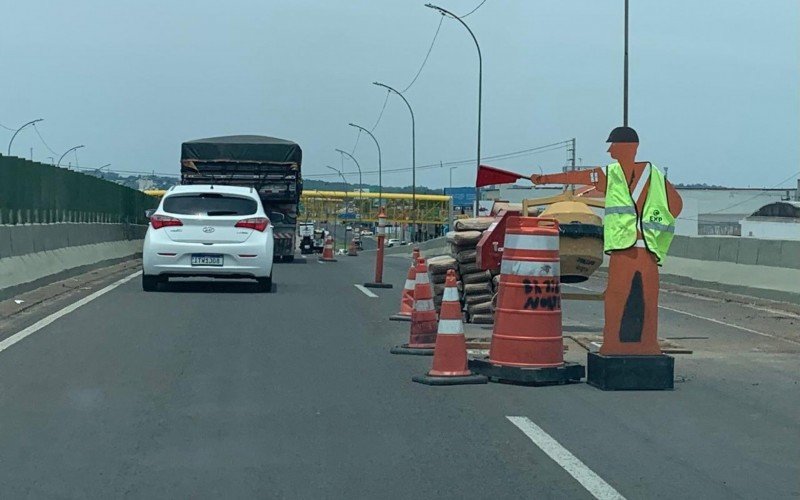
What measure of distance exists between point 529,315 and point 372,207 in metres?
122

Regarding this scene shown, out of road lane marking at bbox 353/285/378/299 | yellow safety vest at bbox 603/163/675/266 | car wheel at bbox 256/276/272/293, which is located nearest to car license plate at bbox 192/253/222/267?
car wheel at bbox 256/276/272/293

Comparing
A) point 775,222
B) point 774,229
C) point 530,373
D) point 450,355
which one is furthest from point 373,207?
point 530,373

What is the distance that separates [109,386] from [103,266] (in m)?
16.3

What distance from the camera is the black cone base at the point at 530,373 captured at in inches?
372

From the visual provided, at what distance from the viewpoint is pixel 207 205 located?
18531 mm

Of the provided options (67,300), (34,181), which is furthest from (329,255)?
(67,300)

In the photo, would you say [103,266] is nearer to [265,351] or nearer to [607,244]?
[265,351]

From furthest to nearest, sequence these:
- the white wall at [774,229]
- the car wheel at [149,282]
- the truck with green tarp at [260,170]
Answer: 1. the white wall at [774,229]
2. the truck with green tarp at [260,170]
3. the car wheel at [149,282]

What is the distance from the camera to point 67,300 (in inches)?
656

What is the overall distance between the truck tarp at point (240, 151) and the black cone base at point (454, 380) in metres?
23.7

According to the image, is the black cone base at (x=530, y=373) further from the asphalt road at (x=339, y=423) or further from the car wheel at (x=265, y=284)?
the car wheel at (x=265, y=284)

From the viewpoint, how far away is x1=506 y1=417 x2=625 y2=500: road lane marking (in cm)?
627

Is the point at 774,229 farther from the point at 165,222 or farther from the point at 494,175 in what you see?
the point at 494,175

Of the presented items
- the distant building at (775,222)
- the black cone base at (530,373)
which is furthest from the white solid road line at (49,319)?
the distant building at (775,222)
